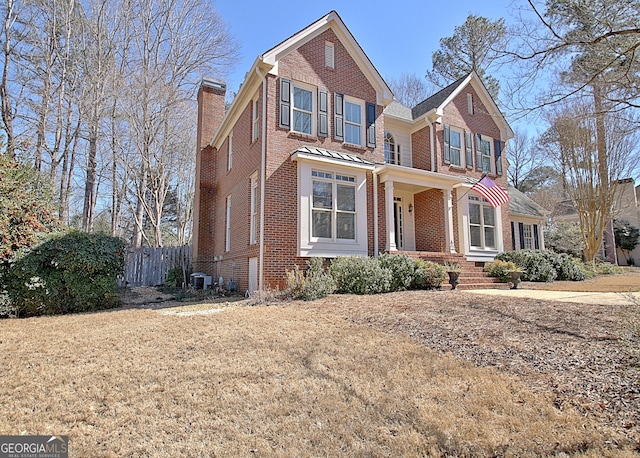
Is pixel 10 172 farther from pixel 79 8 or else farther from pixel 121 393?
pixel 79 8

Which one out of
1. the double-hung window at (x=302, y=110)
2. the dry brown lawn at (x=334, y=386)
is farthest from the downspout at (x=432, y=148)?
the dry brown lawn at (x=334, y=386)

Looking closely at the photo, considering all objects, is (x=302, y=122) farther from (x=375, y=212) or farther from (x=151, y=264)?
(x=151, y=264)

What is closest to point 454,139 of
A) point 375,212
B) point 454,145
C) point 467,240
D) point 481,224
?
point 454,145

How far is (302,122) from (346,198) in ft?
8.84

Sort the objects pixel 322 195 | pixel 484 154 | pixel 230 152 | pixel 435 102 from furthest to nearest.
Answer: pixel 484 154, pixel 435 102, pixel 230 152, pixel 322 195

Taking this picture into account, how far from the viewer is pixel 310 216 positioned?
400 inches

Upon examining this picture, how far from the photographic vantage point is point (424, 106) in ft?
51.3

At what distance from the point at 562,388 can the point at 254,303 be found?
6.43 metres

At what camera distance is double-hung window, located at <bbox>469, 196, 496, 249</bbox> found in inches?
545

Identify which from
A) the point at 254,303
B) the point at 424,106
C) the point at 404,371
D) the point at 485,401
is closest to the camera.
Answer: the point at 485,401

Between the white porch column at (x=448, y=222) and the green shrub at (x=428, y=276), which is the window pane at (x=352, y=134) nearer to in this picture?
the white porch column at (x=448, y=222)

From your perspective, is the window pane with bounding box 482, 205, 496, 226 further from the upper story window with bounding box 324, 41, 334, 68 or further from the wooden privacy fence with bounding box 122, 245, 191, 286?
the wooden privacy fence with bounding box 122, 245, 191, 286

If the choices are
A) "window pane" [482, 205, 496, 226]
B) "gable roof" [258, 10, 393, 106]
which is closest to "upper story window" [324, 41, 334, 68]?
"gable roof" [258, 10, 393, 106]

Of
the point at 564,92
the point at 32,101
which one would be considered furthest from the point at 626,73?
the point at 32,101
